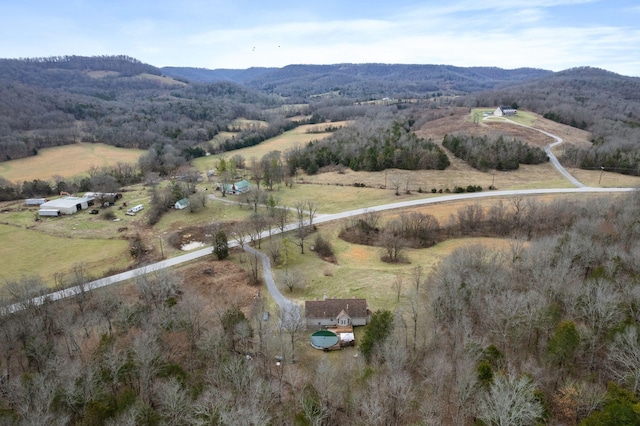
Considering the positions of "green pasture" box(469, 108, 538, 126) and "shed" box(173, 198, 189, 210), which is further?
"green pasture" box(469, 108, 538, 126)

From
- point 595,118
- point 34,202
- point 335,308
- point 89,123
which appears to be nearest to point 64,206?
point 34,202

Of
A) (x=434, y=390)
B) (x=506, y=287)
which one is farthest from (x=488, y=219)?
(x=434, y=390)

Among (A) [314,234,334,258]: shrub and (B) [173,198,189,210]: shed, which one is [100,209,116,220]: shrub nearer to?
(B) [173,198,189,210]: shed

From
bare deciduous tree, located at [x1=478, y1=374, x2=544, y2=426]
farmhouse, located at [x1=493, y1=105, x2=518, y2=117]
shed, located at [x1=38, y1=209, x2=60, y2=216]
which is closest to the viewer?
bare deciduous tree, located at [x1=478, y1=374, x2=544, y2=426]

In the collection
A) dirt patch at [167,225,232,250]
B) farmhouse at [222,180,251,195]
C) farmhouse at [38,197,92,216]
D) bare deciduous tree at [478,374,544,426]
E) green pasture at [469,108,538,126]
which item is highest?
green pasture at [469,108,538,126]

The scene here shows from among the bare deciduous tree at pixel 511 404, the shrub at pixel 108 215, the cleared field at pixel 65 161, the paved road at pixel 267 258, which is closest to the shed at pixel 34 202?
the shrub at pixel 108 215

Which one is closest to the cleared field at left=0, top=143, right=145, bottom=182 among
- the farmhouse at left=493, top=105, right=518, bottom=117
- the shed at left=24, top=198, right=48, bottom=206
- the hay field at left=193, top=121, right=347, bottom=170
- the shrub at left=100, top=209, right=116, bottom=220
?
the hay field at left=193, top=121, right=347, bottom=170

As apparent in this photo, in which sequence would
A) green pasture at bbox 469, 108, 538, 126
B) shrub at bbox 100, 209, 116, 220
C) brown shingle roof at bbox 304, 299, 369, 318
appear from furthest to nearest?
1. green pasture at bbox 469, 108, 538, 126
2. shrub at bbox 100, 209, 116, 220
3. brown shingle roof at bbox 304, 299, 369, 318

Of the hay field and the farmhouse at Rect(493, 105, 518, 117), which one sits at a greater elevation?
the farmhouse at Rect(493, 105, 518, 117)

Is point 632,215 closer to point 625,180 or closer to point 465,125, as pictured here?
point 625,180
